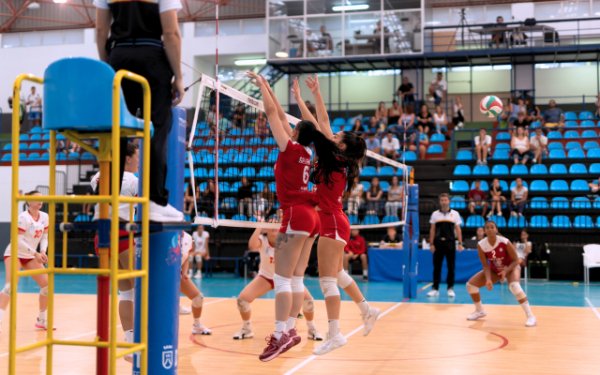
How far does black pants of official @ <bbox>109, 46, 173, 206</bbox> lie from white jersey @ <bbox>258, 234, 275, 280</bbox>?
13.0ft

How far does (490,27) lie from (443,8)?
2794 millimetres

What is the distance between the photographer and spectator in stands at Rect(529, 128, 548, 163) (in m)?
18.9

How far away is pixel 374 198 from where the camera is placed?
17.5m

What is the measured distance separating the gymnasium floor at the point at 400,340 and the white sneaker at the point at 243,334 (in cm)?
9

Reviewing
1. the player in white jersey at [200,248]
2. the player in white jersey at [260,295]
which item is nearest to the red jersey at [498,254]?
the player in white jersey at [260,295]

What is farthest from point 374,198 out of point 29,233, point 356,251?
point 29,233

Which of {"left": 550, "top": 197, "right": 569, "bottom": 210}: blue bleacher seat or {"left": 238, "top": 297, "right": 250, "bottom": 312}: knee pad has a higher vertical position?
{"left": 550, "top": 197, "right": 569, "bottom": 210}: blue bleacher seat

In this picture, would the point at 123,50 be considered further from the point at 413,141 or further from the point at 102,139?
the point at 413,141

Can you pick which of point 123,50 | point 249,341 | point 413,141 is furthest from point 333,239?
point 413,141

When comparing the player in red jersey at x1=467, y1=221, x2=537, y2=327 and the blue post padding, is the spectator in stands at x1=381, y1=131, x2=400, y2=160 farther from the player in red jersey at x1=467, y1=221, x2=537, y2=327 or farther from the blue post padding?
the blue post padding

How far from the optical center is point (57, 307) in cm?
1080

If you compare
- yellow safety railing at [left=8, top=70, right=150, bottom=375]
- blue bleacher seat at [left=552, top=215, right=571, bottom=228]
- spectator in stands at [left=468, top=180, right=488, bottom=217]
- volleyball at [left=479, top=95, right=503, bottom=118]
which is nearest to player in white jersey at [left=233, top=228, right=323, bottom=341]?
yellow safety railing at [left=8, top=70, right=150, bottom=375]

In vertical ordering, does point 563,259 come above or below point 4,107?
below

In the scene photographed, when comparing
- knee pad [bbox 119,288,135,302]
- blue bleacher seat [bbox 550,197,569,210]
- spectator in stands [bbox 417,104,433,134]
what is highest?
spectator in stands [bbox 417,104,433,134]
